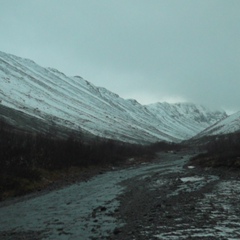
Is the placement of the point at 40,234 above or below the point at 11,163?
below

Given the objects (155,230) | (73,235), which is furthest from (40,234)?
(155,230)

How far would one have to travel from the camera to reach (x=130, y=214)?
22438mm

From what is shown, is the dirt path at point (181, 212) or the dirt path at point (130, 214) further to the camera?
the dirt path at point (130, 214)

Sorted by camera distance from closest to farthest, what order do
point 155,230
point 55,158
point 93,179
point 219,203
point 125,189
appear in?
point 155,230, point 219,203, point 125,189, point 93,179, point 55,158

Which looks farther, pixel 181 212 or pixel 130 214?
pixel 130 214

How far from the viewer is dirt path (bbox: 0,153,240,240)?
17.8m

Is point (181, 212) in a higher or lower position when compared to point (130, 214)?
lower

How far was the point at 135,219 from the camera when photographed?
67.9 feet

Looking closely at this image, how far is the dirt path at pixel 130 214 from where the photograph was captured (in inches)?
700

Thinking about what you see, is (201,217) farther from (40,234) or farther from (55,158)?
(55,158)

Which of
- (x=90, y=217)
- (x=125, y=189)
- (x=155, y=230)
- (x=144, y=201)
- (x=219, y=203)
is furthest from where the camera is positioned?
(x=125, y=189)

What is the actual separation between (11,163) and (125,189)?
12131mm

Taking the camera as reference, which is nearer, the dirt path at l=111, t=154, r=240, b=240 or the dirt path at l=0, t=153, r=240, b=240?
the dirt path at l=111, t=154, r=240, b=240

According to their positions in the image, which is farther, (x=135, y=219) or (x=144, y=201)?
(x=144, y=201)
